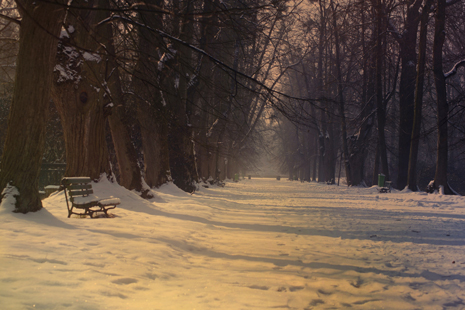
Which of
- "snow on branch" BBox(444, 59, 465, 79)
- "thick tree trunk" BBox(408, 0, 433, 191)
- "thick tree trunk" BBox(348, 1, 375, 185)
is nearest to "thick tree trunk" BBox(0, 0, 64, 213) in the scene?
"snow on branch" BBox(444, 59, 465, 79)

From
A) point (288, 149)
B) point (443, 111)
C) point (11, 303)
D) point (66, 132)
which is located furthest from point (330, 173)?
point (11, 303)

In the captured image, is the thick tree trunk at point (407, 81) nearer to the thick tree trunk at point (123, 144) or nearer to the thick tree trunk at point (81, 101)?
the thick tree trunk at point (123, 144)

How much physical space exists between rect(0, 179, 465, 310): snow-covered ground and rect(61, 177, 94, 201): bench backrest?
632 millimetres

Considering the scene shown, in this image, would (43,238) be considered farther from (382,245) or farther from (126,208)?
(382,245)

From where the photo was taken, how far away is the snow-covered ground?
12.7ft

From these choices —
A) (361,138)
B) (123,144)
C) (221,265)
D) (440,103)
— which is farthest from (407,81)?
(221,265)

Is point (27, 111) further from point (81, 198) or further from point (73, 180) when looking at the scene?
point (81, 198)

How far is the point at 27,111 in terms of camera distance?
21.4 feet

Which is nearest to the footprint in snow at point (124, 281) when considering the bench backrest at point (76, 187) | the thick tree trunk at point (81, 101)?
the bench backrest at point (76, 187)

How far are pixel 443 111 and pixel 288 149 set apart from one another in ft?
151

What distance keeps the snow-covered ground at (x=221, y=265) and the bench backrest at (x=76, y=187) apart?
0.63m

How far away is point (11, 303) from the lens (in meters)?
3.22

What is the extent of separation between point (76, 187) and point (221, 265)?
432cm

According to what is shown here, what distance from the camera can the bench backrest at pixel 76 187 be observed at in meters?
8.00
